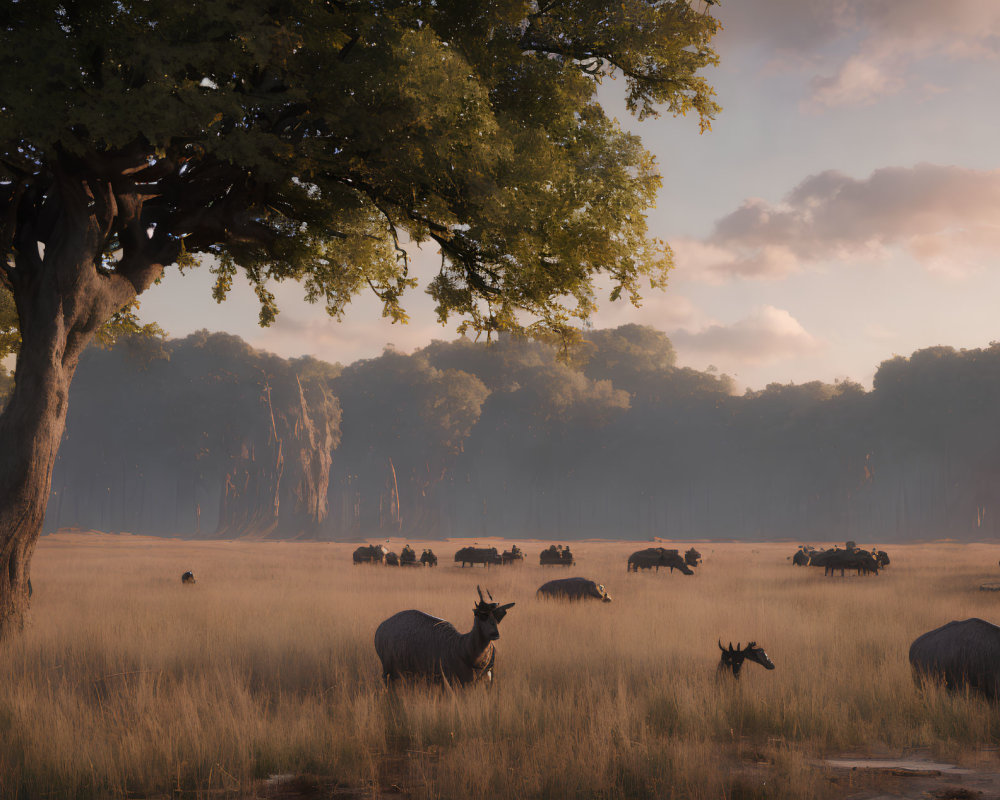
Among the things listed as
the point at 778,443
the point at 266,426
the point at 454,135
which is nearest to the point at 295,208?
the point at 454,135

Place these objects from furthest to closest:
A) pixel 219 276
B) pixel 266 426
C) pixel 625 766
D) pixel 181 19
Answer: pixel 266 426, pixel 219 276, pixel 181 19, pixel 625 766

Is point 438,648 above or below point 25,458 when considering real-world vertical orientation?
Result: below

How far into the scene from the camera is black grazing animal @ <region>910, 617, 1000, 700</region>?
880 centimetres

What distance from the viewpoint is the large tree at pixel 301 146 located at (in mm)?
10258

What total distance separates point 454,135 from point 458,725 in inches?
304

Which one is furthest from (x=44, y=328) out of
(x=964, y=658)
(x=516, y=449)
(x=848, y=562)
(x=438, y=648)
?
(x=516, y=449)

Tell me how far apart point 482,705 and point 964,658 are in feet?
19.1

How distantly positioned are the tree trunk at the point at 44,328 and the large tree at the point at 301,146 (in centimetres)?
3

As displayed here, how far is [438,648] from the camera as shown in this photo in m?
9.41

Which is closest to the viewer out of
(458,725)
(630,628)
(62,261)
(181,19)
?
(458,725)

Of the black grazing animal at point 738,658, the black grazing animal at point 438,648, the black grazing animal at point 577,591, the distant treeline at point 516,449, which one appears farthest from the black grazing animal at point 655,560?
the distant treeline at point 516,449

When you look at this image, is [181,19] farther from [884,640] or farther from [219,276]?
[884,640]

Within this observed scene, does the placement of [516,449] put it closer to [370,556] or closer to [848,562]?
[370,556]

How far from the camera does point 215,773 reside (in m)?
6.47
